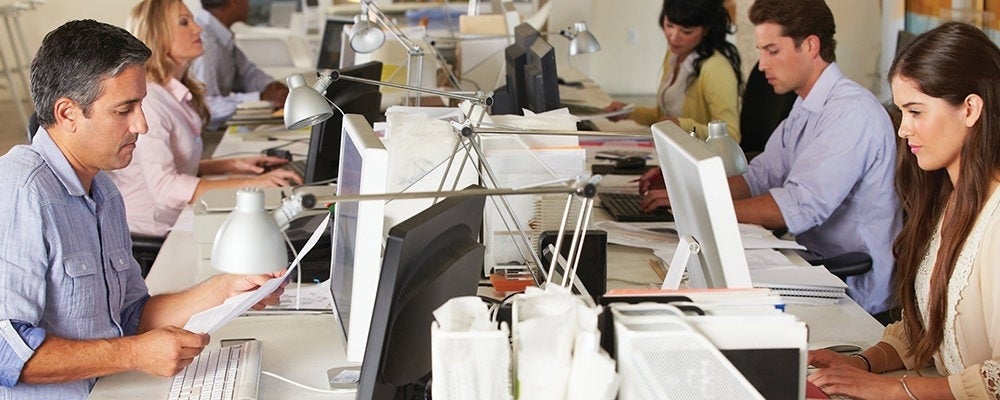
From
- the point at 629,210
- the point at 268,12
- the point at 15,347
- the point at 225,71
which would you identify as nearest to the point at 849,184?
the point at 629,210

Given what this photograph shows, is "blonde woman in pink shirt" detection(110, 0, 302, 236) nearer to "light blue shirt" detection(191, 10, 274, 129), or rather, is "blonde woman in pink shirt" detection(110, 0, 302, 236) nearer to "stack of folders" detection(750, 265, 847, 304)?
"light blue shirt" detection(191, 10, 274, 129)

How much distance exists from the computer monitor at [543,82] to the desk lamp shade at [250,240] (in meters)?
1.53

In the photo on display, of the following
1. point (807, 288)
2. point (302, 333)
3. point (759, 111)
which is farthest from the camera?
point (759, 111)

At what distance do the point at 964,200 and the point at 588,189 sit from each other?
848mm

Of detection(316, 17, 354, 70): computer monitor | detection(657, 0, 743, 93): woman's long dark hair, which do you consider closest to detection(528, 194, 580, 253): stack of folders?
detection(657, 0, 743, 93): woman's long dark hair

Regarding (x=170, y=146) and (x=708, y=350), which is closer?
(x=708, y=350)

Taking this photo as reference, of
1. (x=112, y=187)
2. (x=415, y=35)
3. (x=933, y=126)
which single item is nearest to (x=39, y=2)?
(x=415, y=35)

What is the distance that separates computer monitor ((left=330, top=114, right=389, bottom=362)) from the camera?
1540 mm

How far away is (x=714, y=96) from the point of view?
4.19 meters

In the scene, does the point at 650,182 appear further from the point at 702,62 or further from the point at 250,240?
the point at 250,240

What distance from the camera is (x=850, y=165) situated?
282cm

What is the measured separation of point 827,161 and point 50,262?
1878mm

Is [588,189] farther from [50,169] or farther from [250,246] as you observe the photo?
[50,169]

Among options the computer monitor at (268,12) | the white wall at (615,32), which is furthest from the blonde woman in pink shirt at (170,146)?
the computer monitor at (268,12)
